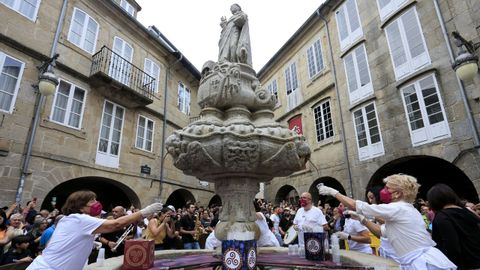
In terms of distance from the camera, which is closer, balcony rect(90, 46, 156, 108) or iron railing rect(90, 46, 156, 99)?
balcony rect(90, 46, 156, 108)

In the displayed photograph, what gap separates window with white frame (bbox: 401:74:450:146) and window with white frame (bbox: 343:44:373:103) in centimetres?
185

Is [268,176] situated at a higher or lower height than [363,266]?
higher

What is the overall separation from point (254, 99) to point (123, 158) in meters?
8.97

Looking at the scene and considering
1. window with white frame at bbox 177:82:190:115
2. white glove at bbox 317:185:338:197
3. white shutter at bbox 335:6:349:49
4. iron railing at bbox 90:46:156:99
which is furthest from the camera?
window with white frame at bbox 177:82:190:115

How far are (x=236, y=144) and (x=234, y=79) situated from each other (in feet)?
3.95

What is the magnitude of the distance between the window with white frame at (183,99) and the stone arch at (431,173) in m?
10.8

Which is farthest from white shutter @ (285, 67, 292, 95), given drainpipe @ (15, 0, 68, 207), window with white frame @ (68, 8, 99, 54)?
drainpipe @ (15, 0, 68, 207)

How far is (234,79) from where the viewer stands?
3.73 metres

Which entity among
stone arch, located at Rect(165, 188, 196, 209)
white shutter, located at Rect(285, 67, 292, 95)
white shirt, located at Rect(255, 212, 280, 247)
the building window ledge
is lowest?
white shirt, located at Rect(255, 212, 280, 247)

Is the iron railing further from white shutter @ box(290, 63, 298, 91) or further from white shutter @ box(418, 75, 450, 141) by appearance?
white shutter @ box(418, 75, 450, 141)

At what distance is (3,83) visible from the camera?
7.78 metres

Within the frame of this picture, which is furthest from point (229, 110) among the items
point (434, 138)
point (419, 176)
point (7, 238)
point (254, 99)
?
point (419, 176)

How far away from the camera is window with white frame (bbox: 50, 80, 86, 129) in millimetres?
9055

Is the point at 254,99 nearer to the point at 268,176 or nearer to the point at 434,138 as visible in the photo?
the point at 268,176
